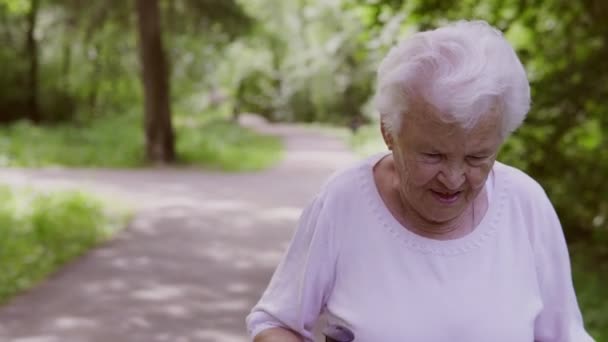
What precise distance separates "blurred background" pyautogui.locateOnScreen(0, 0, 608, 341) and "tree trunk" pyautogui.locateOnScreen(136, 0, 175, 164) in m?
0.03

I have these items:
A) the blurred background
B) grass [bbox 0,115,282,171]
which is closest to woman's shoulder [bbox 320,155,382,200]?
the blurred background

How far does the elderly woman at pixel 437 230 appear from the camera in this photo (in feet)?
6.16

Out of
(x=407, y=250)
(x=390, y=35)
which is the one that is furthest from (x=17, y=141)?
(x=407, y=250)

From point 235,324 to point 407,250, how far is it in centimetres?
505

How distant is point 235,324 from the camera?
22.7 feet

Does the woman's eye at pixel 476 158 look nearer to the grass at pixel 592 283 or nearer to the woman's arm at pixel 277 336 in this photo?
the woman's arm at pixel 277 336

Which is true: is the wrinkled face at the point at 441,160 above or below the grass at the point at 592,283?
above

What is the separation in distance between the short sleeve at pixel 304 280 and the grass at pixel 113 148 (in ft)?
55.6

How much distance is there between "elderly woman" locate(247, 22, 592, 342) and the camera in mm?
1879

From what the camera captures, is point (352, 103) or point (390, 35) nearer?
point (390, 35)

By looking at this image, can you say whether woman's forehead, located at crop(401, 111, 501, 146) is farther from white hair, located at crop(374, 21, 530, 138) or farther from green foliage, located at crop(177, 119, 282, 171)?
green foliage, located at crop(177, 119, 282, 171)

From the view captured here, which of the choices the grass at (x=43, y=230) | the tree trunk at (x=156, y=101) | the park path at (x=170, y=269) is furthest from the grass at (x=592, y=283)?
the tree trunk at (x=156, y=101)

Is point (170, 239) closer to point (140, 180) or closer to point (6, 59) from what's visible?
point (140, 180)

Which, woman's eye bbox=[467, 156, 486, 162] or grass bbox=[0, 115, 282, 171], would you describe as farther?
grass bbox=[0, 115, 282, 171]
